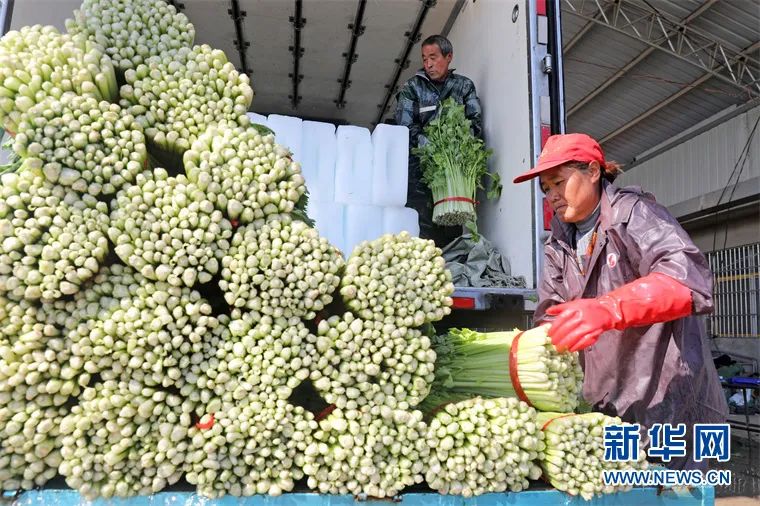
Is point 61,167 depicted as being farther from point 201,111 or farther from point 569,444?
point 569,444

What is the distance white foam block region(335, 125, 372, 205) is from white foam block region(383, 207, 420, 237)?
0.17 metres

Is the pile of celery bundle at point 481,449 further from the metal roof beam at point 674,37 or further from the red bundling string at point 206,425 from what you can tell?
the metal roof beam at point 674,37

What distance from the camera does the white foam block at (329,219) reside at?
12.3 feet

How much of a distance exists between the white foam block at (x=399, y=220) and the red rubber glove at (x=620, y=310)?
204 centimetres

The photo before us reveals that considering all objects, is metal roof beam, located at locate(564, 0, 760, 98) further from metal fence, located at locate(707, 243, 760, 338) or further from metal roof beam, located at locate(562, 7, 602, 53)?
metal fence, located at locate(707, 243, 760, 338)

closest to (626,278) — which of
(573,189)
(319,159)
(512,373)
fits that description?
(573,189)

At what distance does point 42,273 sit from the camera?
139 cm

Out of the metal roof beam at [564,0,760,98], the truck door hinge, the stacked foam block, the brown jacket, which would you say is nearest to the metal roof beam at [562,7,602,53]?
the metal roof beam at [564,0,760,98]

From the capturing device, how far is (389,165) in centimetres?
403

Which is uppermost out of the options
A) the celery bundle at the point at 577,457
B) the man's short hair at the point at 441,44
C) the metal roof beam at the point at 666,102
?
the metal roof beam at the point at 666,102

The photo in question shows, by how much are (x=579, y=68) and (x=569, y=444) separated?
11600 millimetres

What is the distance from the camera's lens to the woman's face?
251 centimetres

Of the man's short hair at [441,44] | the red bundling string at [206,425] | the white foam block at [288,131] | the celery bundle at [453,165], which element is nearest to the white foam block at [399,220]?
the celery bundle at [453,165]

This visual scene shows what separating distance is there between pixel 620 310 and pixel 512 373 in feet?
1.34
